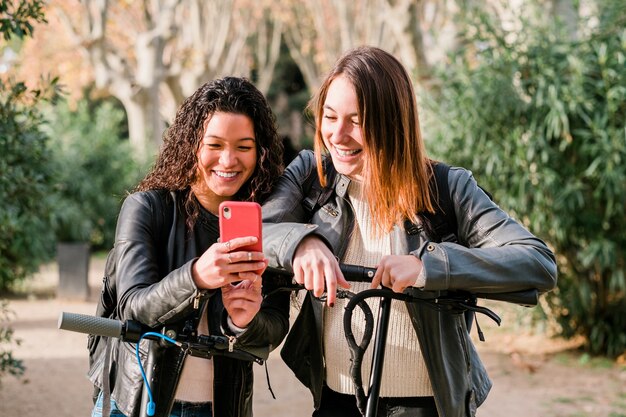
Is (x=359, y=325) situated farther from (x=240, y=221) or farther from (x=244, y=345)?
(x=240, y=221)

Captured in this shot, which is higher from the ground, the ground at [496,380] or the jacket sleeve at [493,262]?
the jacket sleeve at [493,262]

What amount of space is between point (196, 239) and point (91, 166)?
14.5 m

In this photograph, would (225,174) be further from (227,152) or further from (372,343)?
(372,343)

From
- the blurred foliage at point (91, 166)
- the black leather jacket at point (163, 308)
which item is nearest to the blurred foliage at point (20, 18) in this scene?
the black leather jacket at point (163, 308)

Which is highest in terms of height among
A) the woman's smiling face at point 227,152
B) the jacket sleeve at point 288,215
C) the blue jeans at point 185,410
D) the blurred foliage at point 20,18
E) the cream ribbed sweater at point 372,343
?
the blurred foliage at point 20,18

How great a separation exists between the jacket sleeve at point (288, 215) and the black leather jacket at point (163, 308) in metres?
0.22

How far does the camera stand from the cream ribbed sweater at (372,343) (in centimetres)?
254

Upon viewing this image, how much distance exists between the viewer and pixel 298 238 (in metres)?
2.23

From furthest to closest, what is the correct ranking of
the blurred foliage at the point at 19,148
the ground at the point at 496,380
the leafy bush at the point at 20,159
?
1. the ground at the point at 496,380
2. the leafy bush at the point at 20,159
3. the blurred foliage at the point at 19,148

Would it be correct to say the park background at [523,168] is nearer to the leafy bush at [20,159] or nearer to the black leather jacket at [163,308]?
the leafy bush at [20,159]

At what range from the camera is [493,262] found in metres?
2.23

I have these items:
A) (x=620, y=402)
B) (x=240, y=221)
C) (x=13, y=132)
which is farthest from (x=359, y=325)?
(x=620, y=402)

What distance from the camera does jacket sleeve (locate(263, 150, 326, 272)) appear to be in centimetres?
225

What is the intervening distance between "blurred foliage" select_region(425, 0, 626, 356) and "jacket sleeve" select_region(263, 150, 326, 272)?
5556 millimetres
